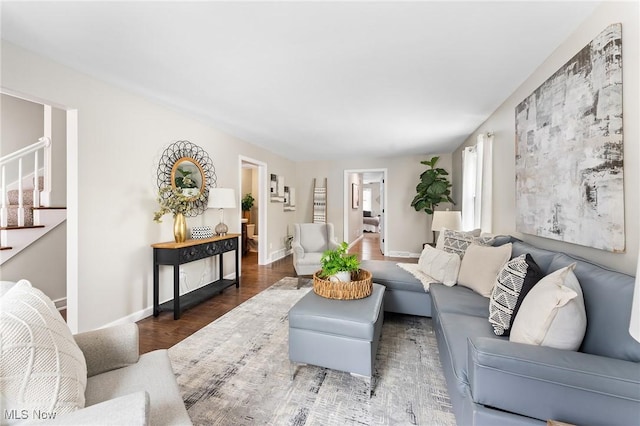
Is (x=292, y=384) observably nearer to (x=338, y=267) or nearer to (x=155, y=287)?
(x=338, y=267)

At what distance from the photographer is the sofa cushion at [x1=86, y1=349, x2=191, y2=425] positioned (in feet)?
2.95

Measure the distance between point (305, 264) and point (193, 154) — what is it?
214cm

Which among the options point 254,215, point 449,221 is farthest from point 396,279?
point 254,215

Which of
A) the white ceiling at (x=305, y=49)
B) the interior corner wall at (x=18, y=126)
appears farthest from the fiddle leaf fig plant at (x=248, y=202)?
the interior corner wall at (x=18, y=126)

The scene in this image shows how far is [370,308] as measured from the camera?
1778mm

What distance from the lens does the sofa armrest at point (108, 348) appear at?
1.12 meters

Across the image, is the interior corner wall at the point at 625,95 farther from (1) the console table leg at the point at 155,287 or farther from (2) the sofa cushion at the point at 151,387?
(1) the console table leg at the point at 155,287

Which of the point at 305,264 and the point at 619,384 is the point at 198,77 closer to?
the point at 305,264

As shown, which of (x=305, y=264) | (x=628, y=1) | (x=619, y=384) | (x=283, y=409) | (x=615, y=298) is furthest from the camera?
(x=305, y=264)

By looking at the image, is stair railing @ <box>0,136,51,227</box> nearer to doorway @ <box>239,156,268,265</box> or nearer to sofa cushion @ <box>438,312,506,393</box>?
doorway @ <box>239,156,268,265</box>

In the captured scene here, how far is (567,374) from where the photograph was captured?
0.93 m

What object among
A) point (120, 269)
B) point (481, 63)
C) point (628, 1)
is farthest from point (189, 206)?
point (628, 1)

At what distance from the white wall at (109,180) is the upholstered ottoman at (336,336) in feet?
6.43

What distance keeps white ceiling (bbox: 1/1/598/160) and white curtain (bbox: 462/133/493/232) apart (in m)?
0.48
